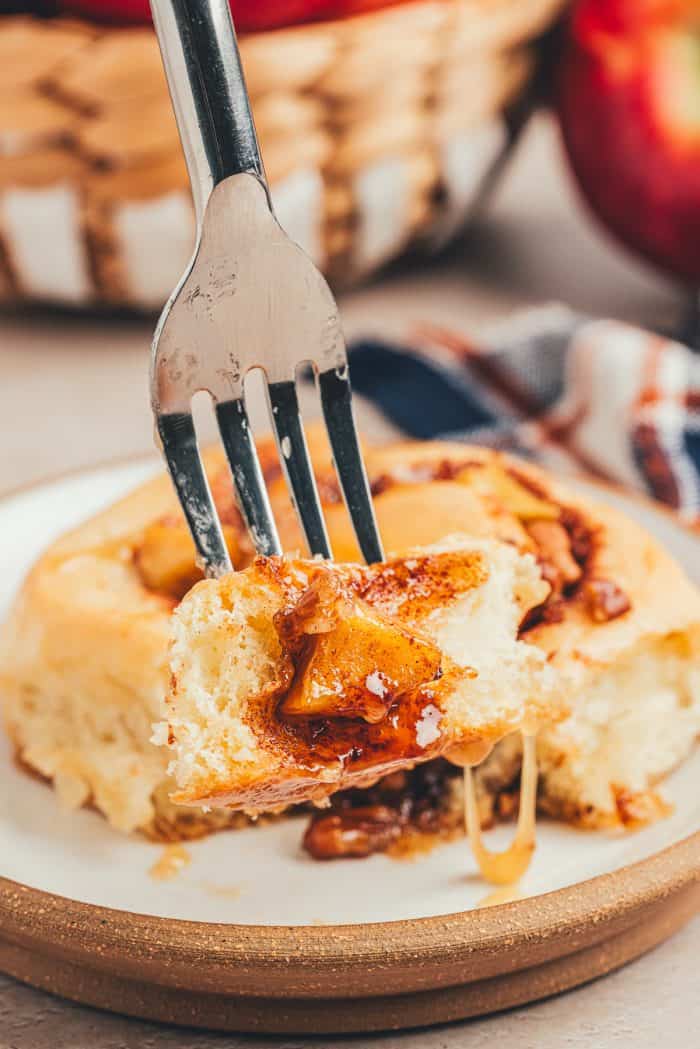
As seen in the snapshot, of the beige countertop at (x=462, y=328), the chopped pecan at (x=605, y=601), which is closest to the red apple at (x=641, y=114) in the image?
the beige countertop at (x=462, y=328)

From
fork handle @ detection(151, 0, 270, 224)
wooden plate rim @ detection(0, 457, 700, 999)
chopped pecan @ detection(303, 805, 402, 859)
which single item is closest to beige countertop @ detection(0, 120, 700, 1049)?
wooden plate rim @ detection(0, 457, 700, 999)

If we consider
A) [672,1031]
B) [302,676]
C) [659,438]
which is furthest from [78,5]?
[672,1031]

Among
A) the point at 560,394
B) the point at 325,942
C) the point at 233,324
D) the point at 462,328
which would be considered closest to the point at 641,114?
the point at 462,328

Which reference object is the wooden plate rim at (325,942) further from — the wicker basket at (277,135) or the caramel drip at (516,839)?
the wicker basket at (277,135)

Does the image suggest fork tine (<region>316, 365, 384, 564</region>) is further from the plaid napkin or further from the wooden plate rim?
the plaid napkin

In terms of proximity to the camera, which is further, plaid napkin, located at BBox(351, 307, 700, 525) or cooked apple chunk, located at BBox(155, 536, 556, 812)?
plaid napkin, located at BBox(351, 307, 700, 525)

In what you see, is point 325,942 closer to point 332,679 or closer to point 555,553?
point 332,679
